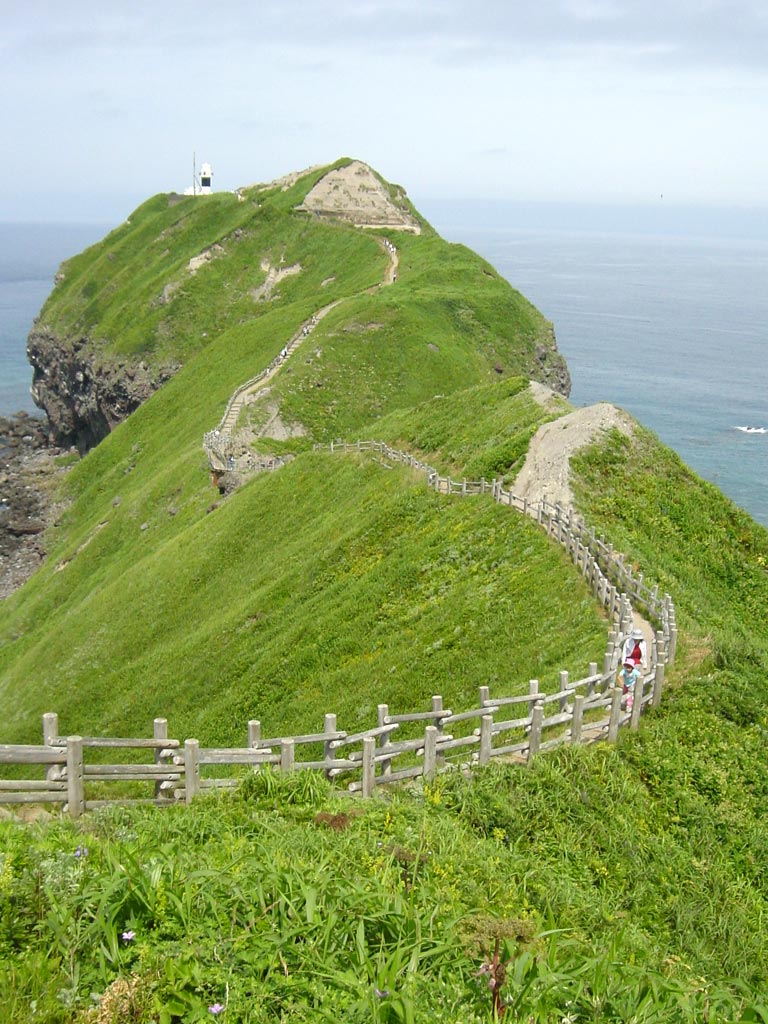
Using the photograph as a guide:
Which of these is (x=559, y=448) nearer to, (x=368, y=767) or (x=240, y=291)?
(x=368, y=767)

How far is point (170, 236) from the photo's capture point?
126m

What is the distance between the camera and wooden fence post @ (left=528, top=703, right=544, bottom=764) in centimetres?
1332

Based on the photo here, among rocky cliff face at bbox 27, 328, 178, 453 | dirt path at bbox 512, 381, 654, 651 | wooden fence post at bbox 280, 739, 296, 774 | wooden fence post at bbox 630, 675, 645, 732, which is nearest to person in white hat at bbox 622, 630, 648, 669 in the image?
wooden fence post at bbox 630, 675, 645, 732

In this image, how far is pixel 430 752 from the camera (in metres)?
12.9

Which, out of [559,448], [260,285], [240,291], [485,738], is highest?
[260,285]

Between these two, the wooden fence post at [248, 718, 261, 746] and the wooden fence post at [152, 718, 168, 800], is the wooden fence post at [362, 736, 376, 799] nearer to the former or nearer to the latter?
the wooden fence post at [248, 718, 261, 746]

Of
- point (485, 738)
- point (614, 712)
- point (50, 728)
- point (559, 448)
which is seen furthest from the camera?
point (559, 448)

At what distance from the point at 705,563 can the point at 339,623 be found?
11.2 m

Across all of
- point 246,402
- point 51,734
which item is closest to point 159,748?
point 51,734

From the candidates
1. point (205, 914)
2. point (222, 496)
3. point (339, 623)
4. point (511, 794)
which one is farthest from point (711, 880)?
point (222, 496)

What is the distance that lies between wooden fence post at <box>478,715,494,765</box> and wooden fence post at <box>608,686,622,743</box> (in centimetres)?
224

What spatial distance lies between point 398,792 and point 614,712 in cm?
375

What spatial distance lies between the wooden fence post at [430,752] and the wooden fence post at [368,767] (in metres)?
0.78

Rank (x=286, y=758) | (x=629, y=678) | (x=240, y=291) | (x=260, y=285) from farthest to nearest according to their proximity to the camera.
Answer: (x=260, y=285)
(x=240, y=291)
(x=629, y=678)
(x=286, y=758)
